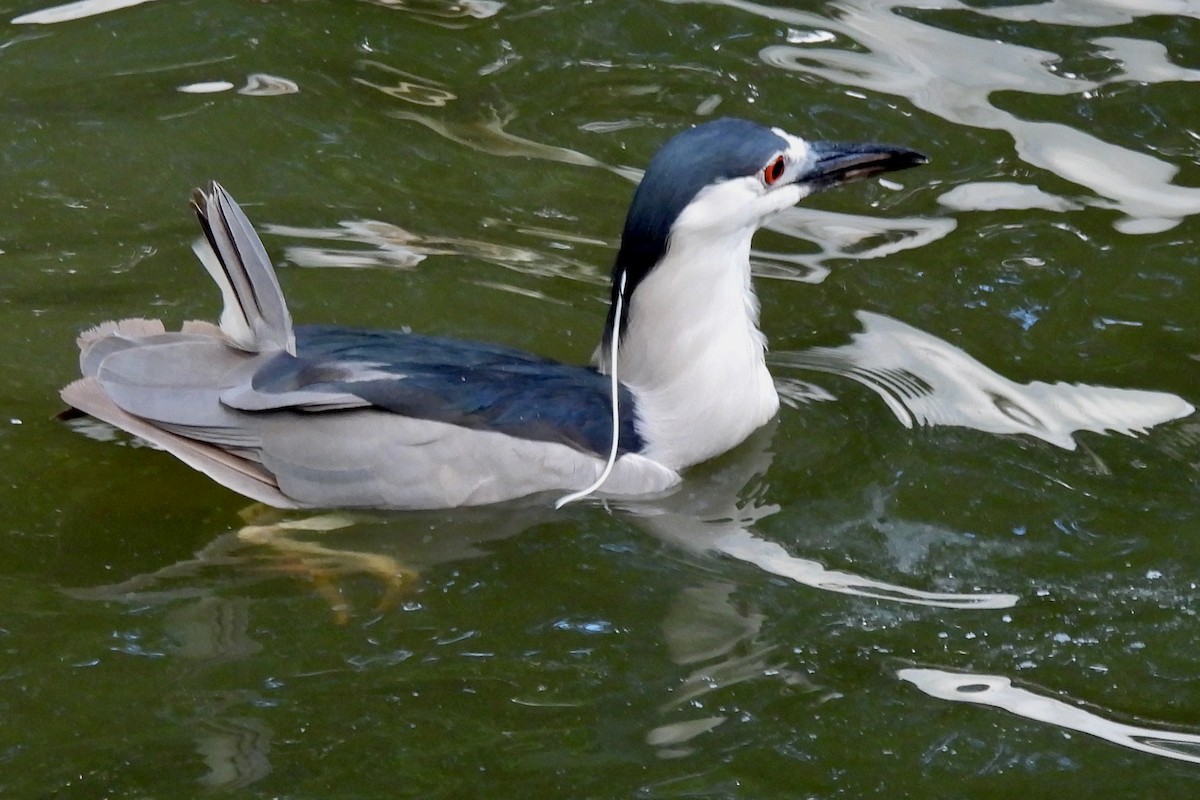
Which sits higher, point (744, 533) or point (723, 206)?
point (723, 206)

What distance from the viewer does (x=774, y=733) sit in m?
4.43

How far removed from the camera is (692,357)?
222 inches

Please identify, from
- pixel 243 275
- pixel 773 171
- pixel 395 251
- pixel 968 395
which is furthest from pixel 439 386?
pixel 968 395

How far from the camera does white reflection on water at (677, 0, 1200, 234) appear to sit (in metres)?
7.42

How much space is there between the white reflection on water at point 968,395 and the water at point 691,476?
0.02 meters

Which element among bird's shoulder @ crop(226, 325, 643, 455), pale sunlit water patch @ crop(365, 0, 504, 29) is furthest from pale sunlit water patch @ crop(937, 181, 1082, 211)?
pale sunlit water patch @ crop(365, 0, 504, 29)

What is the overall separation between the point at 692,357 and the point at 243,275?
1537 millimetres

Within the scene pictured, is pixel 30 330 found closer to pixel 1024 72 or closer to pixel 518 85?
pixel 518 85

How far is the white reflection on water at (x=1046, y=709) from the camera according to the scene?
14.4ft

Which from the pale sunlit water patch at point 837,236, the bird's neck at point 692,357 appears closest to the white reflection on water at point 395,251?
the pale sunlit water patch at point 837,236

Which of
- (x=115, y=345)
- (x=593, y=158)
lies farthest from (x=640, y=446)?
(x=593, y=158)

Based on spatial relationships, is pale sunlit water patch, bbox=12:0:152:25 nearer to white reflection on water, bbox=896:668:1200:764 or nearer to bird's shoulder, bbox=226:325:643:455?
bird's shoulder, bbox=226:325:643:455

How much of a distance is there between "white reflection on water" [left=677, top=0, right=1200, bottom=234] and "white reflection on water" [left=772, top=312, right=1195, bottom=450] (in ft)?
4.79

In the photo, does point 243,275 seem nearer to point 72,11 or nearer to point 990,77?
point 72,11
